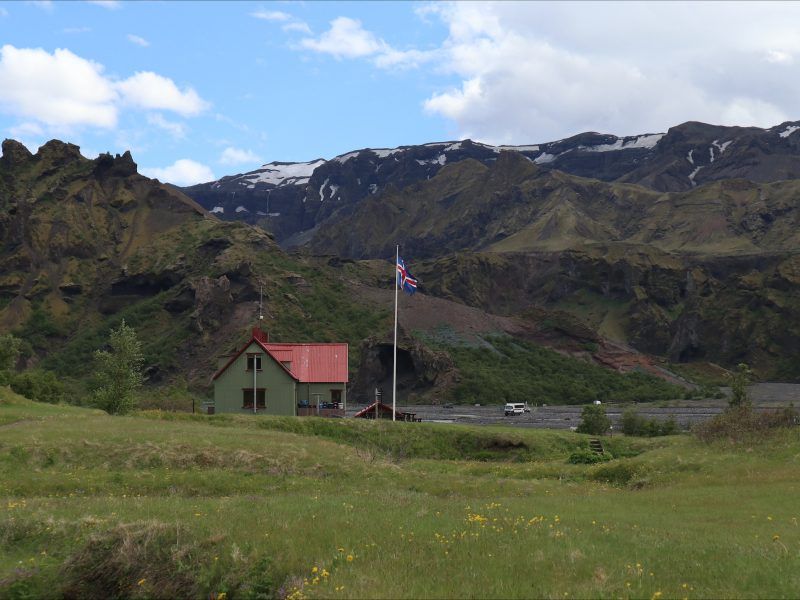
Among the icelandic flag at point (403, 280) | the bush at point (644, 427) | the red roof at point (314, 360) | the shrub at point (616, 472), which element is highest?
the icelandic flag at point (403, 280)

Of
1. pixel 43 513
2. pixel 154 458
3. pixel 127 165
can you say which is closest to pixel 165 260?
pixel 127 165

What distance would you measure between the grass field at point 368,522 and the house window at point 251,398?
24352mm

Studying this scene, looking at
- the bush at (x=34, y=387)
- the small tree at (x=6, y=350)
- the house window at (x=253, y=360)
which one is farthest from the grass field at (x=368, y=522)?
the small tree at (x=6, y=350)

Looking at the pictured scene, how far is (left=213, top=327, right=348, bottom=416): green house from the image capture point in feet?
198

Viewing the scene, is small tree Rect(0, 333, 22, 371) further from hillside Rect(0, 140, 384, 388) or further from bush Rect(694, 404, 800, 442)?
hillside Rect(0, 140, 384, 388)

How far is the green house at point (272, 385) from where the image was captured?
6034 cm

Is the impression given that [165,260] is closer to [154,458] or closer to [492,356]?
[492,356]

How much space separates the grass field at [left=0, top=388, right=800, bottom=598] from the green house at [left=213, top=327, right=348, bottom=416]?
79.9ft

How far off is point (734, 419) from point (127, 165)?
6595 inches

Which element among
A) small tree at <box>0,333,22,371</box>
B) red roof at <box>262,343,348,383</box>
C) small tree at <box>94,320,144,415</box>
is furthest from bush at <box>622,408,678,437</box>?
small tree at <box>0,333,22,371</box>

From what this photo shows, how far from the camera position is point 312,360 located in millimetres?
63406

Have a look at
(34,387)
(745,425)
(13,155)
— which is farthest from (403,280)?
(13,155)

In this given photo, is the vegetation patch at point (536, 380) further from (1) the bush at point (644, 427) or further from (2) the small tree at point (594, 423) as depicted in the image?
(2) the small tree at point (594, 423)

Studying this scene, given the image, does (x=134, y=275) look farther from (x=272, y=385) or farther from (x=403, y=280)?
(x=403, y=280)
